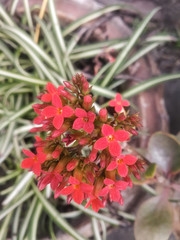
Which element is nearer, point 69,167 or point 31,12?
point 69,167

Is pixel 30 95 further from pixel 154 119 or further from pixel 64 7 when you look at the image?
pixel 154 119

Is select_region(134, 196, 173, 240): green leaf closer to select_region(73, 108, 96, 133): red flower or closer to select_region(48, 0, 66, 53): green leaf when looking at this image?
select_region(73, 108, 96, 133): red flower

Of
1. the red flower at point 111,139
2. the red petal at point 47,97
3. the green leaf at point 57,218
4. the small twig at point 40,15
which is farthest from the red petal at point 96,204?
the small twig at point 40,15

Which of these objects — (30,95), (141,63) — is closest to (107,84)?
(141,63)

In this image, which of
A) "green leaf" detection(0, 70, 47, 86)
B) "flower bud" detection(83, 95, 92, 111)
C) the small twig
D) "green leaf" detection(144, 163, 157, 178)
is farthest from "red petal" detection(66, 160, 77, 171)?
the small twig

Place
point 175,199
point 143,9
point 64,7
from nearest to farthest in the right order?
point 175,199 → point 64,7 → point 143,9

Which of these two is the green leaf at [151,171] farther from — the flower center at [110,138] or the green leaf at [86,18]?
the green leaf at [86,18]

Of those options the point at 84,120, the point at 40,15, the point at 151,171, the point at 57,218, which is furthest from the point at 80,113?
the point at 40,15
